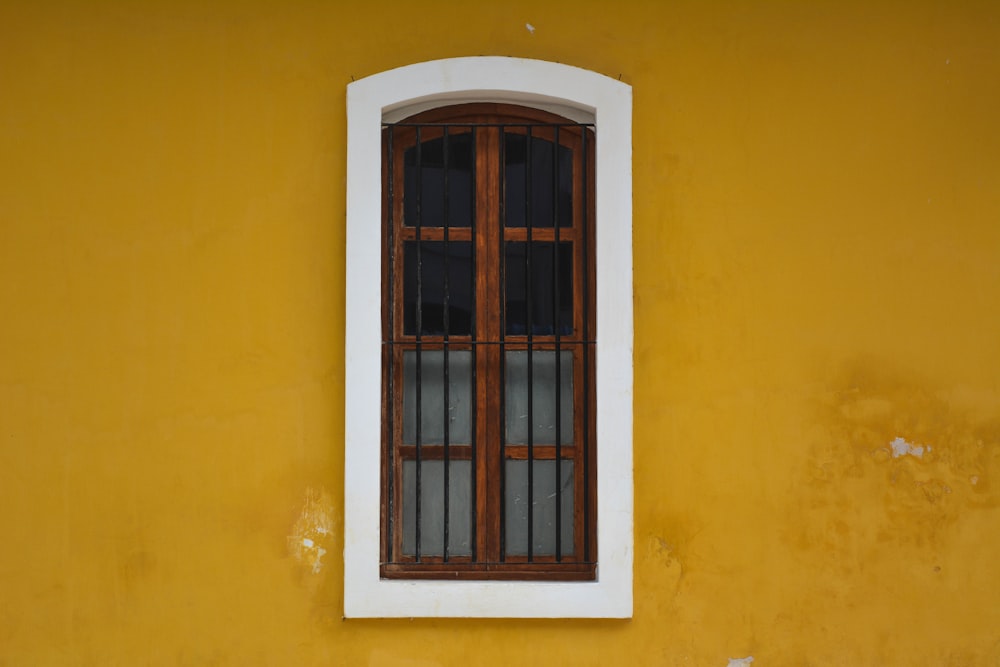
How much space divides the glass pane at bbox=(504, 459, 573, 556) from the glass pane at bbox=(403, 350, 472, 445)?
0.26 metres

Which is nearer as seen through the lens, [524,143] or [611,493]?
[611,493]

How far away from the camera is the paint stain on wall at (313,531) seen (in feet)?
12.8

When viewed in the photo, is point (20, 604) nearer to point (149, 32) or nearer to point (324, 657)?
point (324, 657)

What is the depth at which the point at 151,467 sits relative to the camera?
391 cm

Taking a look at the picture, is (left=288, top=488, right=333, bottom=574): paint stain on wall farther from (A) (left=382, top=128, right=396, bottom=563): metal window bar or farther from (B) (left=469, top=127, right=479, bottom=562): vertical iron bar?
(B) (left=469, top=127, right=479, bottom=562): vertical iron bar

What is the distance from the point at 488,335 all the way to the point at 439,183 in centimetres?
67

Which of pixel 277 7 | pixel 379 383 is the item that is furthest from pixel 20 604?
pixel 277 7

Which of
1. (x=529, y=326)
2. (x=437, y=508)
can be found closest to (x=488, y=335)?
(x=529, y=326)

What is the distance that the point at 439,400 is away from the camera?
4.06 meters

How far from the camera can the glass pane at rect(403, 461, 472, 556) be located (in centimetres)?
404

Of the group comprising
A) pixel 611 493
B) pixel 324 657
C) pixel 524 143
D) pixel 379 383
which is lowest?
pixel 324 657

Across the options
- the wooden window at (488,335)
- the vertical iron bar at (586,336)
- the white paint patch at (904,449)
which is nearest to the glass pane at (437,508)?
the wooden window at (488,335)

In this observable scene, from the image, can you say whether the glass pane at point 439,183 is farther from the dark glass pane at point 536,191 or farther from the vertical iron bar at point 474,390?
the dark glass pane at point 536,191

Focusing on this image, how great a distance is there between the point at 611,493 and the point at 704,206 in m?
1.21
